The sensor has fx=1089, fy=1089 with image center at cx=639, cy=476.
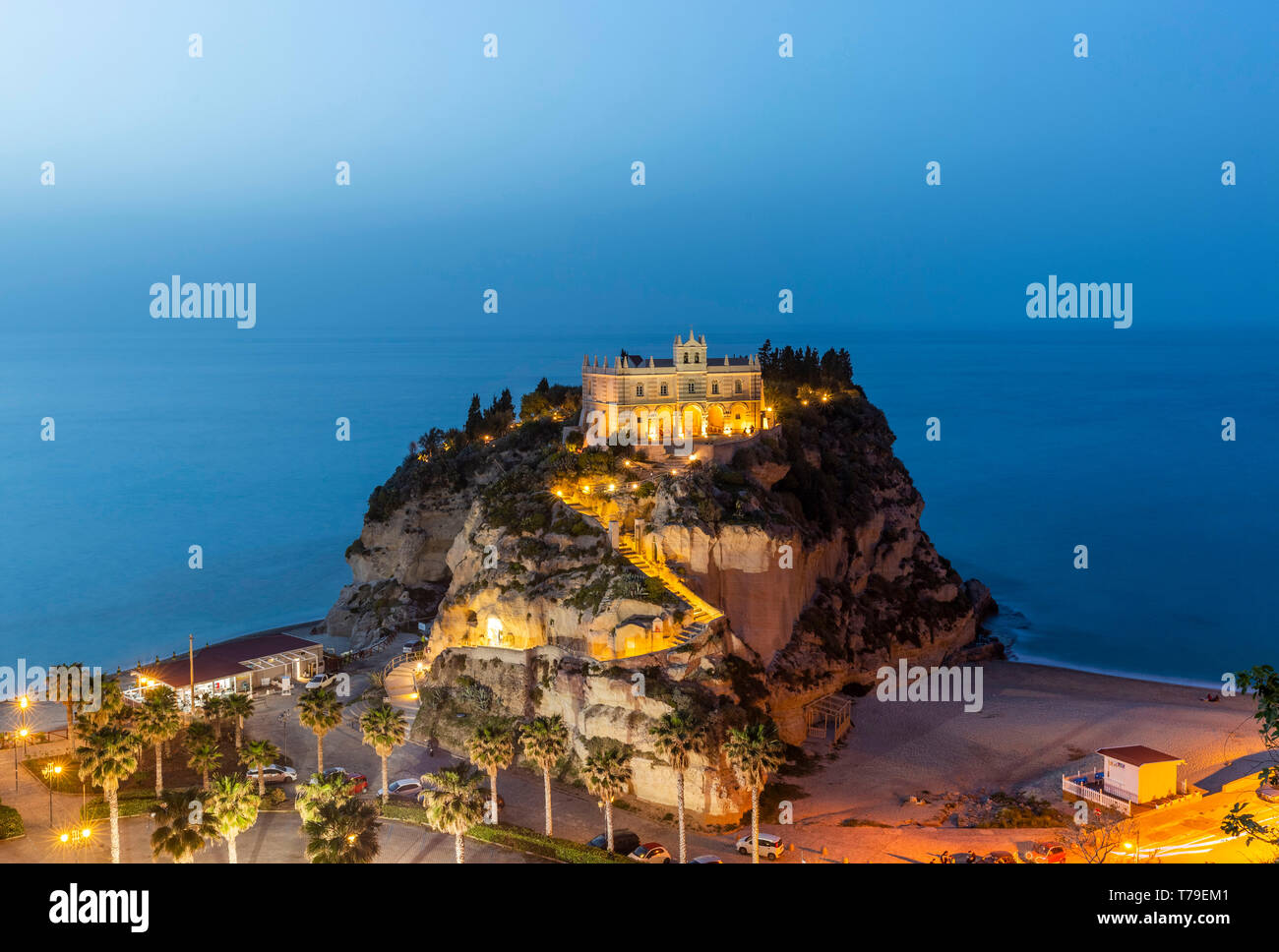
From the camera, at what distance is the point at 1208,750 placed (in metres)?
53.3

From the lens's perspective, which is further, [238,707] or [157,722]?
[238,707]

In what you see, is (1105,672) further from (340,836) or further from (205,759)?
(205,759)

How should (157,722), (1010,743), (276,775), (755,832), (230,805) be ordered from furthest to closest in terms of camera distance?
(1010,743), (276,775), (157,722), (755,832), (230,805)

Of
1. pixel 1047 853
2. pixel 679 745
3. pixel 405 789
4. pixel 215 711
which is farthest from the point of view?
pixel 215 711

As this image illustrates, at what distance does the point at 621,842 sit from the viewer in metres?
44.3

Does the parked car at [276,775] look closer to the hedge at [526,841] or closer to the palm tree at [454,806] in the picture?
the hedge at [526,841]

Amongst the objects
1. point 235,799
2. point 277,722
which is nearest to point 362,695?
point 277,722

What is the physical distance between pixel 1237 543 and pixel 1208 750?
58957 mm

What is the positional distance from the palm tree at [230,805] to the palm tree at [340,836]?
6.99 feet

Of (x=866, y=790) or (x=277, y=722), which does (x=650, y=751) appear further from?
(x=277, y=722)

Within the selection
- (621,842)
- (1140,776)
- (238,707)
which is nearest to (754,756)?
(621,842)

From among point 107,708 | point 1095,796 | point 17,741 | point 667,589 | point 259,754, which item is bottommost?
point 1095,796

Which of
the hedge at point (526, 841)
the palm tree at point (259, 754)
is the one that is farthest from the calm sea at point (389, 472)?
the hedge at point (526, 841)

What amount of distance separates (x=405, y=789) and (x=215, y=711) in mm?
9939
